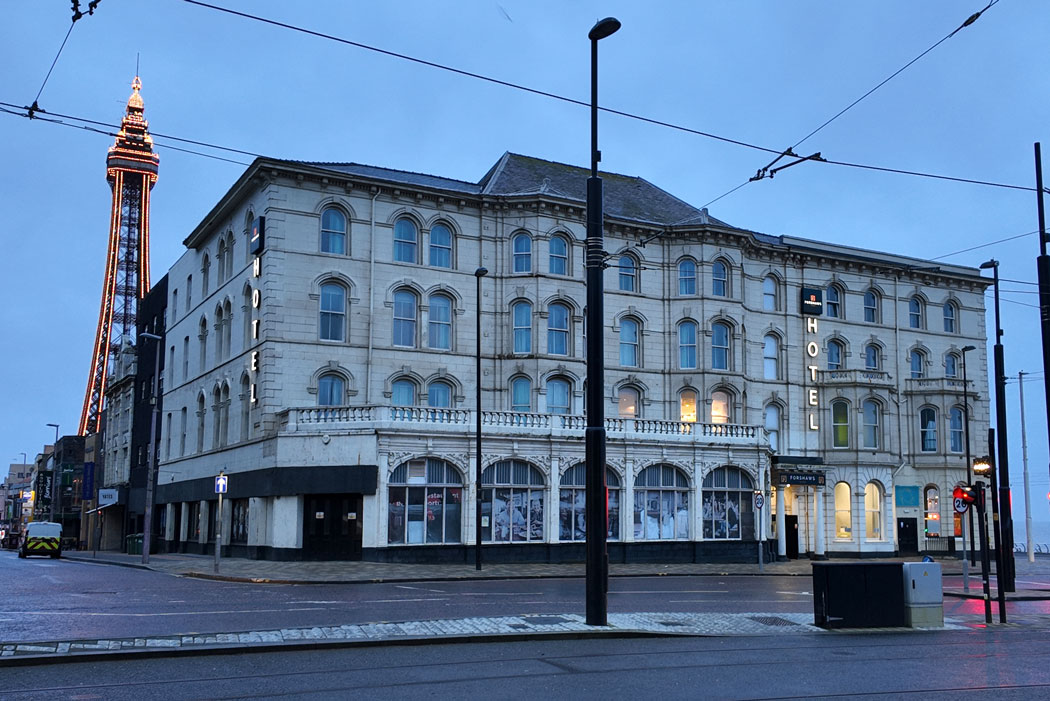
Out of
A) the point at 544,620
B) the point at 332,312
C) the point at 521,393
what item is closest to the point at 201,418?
the point at 332,312

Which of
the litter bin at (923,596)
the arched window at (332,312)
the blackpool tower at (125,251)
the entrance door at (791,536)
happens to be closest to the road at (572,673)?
the litter bin at (923,596)

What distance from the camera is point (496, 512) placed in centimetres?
3888

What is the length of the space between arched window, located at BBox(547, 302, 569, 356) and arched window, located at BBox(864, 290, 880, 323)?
18.4m

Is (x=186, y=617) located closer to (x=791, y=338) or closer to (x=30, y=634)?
(x=30, y=634)

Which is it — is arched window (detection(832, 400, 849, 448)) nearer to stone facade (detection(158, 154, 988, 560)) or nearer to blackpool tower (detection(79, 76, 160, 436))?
stone facade (detection(158, 154, 988, 560))

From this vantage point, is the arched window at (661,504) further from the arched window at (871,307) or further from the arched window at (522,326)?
the arched window at (871,307)

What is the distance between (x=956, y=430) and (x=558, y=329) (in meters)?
23.7

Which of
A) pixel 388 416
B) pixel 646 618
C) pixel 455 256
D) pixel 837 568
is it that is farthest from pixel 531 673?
pixel 455 256

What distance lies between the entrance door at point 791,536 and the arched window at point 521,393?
Answer: 1463cm

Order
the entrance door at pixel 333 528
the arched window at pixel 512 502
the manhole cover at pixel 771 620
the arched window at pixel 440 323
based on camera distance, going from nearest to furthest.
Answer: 1. the manhole cover at pixel 771 620
2. the entrance door at pixel 333 528
3. the arched window at pixel 512 502
4. the arched window at pixel 440 323

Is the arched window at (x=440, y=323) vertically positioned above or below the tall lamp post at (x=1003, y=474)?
above

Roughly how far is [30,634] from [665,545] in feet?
99.4

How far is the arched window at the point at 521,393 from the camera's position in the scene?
145ft

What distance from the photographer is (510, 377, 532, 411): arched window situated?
44287 mm
